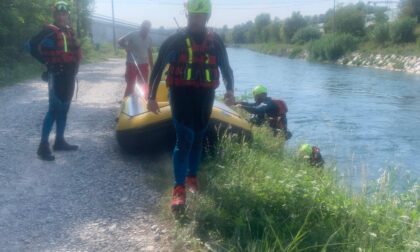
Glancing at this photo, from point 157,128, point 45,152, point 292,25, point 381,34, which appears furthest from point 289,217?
point 292,25

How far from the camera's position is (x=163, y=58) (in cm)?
443

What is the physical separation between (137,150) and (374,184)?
2618 mm

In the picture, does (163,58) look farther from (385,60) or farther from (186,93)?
(385,60)

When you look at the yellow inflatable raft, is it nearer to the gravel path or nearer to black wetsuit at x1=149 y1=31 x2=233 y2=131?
the gravel path

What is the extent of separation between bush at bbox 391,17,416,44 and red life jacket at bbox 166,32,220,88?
1793 inches

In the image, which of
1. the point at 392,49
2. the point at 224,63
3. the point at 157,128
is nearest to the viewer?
the point at 224,63

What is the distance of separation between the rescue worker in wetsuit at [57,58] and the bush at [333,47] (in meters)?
42.5

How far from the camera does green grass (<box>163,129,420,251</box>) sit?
3.92 meters

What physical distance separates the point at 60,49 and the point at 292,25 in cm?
7306

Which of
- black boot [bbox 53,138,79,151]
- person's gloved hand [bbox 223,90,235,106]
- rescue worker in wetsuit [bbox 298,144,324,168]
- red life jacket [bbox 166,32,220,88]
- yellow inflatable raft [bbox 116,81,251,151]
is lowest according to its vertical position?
rescue worker in wetsuit [bbox 298,144,324,168]

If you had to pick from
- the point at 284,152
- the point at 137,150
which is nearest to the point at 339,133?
the point at 284,152

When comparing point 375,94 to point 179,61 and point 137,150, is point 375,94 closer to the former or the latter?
point 137,150

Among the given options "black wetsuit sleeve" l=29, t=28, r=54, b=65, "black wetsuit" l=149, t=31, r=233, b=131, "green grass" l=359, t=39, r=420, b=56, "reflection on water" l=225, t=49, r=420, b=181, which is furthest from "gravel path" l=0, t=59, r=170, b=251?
"green grass" l=359, t=39, r=420, b=56

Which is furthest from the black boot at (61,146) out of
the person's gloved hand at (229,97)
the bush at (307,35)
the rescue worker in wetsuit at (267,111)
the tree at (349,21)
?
the bush at (307,35)
